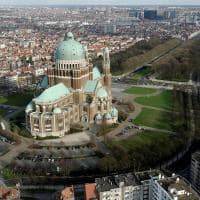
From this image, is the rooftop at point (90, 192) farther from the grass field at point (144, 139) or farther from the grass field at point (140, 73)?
the grass field at point (140, 73)

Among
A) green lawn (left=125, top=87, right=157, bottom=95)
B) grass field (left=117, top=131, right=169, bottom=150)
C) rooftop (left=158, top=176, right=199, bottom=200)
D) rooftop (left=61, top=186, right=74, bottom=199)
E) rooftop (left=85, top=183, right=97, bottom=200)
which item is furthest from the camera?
green lawn (left=125, top=87, right=157, bottom=95)

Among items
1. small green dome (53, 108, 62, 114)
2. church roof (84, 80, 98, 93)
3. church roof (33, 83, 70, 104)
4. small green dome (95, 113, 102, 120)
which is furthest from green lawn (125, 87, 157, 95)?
small green dome (53, 108, 62, 114)

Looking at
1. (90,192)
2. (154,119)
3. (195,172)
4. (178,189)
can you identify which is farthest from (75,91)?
(178,189)

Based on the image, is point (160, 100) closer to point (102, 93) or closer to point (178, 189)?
point (102, 93)

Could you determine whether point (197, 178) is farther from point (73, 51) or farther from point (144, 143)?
point (73, 51)

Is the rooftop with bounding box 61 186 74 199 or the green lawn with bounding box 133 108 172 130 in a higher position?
the rooftop with bounding box 61 186 74 199

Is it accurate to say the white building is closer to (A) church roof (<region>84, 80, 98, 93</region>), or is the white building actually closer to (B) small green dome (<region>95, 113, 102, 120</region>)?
(B) small green dome (<region>95, 113, 102, 120</region>)
